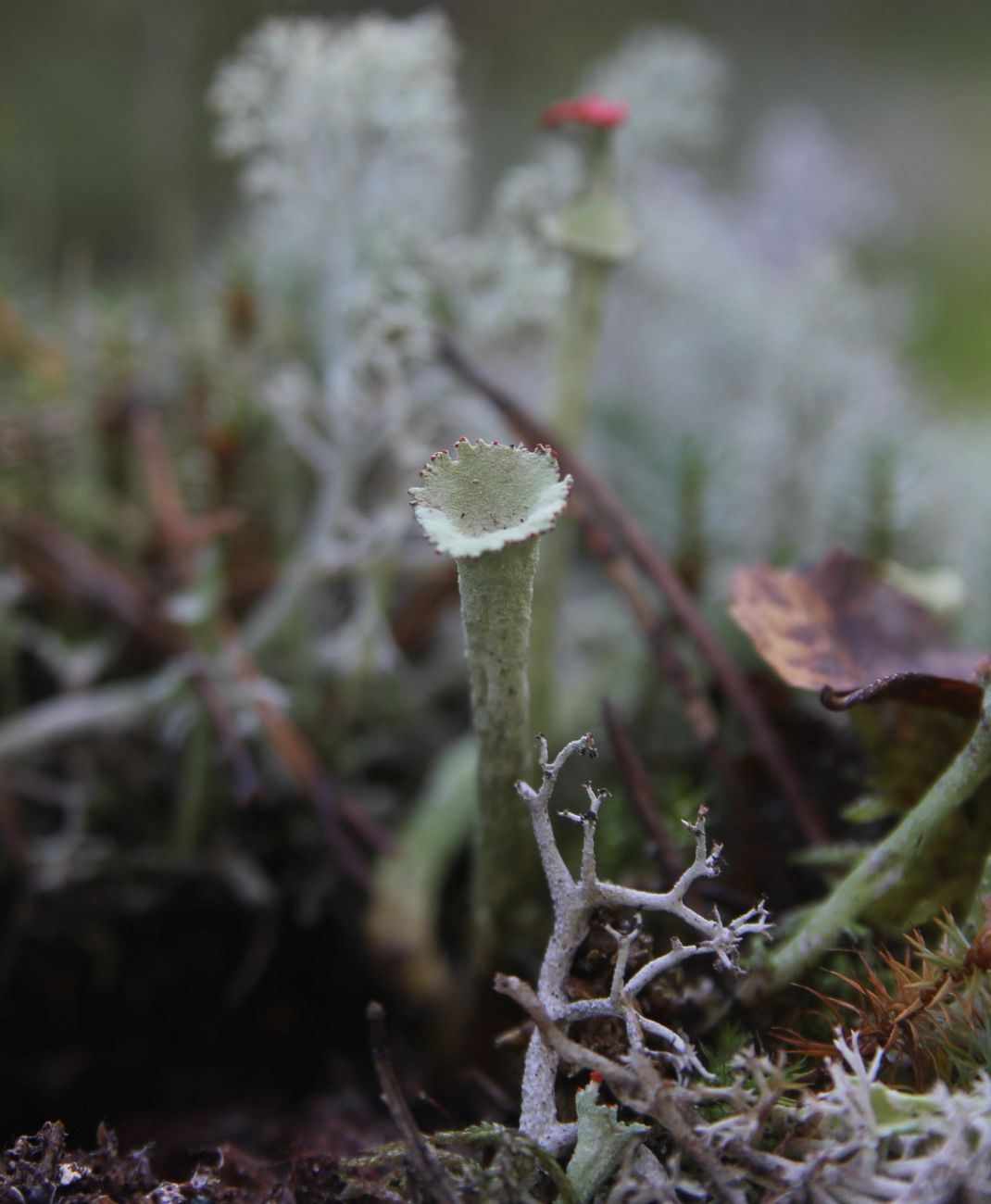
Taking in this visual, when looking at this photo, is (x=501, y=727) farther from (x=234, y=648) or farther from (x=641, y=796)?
(x=234, y=648)

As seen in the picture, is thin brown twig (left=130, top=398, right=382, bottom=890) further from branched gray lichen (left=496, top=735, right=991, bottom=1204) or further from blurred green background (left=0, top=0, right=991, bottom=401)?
blurred green background (left=0, top=0, right=991, bottom=401)

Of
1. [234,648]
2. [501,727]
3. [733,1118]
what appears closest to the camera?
[733,1118]

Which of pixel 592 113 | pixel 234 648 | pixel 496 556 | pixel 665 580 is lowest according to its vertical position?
pixel 234 648

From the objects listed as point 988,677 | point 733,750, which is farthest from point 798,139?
point 988,677

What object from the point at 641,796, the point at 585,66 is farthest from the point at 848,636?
the point at 585,66

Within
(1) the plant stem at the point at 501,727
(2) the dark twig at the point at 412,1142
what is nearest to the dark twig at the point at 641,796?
(1) the plant stem at the point at 501,727

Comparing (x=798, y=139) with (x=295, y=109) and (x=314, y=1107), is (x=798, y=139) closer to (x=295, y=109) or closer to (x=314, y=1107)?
(x=295, y=109)
